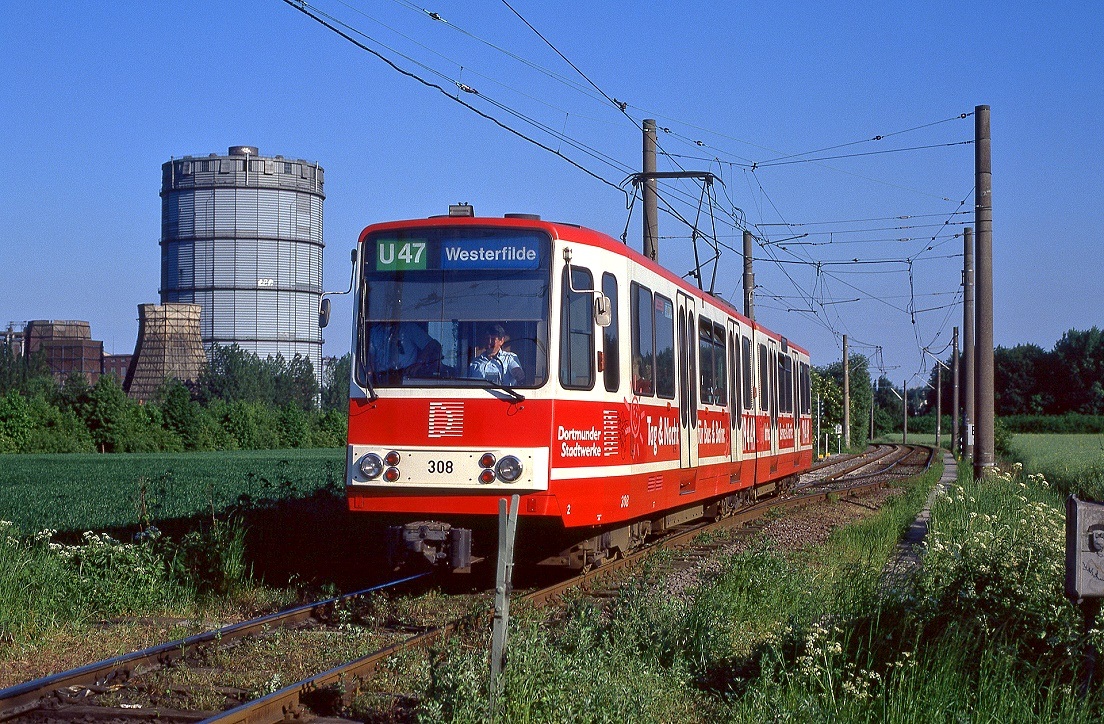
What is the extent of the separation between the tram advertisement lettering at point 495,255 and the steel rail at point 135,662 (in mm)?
2932

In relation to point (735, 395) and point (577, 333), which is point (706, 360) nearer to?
point (735, 395)

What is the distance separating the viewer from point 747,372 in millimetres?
18516

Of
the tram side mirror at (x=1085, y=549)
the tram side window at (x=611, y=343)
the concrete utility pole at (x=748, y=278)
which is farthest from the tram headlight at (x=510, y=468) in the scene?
the concrete utility pole at (x=748, y=278)

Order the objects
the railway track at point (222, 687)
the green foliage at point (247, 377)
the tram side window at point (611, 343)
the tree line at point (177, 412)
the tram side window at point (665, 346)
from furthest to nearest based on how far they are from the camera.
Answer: the green foliage at point (247, 377)
the tree line at point (177, 412)
the tram side window at point (665, 346)
the tram side window at point (611, 343)
the railway track at point (222, 687)

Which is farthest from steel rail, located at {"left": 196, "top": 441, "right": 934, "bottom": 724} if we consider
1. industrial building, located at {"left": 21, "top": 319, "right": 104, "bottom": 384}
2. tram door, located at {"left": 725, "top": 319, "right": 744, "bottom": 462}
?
industrial building, located at {"left": 21, "top": 319, "right": 104, "bottom": 384}

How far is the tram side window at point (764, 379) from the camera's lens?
20.1 m

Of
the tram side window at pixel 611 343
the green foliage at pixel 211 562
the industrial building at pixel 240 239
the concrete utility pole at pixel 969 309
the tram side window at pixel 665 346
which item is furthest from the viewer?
the industrial building at pixel 240 239

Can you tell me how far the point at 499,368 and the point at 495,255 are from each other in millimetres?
954

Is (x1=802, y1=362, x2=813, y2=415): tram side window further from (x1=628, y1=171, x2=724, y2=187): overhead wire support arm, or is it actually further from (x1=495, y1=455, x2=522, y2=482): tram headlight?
(x1=495, y1=455, x2=522, y2=482): tram headlight

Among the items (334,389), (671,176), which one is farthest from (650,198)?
(334,389)

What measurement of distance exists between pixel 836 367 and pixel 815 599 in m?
81.1

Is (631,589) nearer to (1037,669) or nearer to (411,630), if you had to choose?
(411,630)

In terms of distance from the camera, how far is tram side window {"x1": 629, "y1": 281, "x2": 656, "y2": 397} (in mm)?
Result: 11539

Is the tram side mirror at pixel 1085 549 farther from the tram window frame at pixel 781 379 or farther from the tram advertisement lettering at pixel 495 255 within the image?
the tram window frame at pixel 781 379
